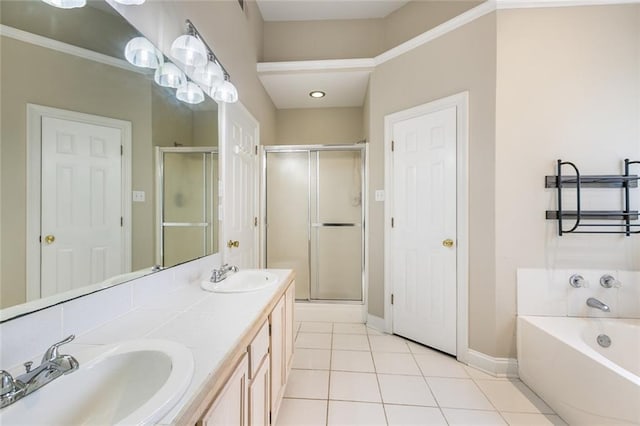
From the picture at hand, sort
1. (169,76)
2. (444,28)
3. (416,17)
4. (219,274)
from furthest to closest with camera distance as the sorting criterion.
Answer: (416,17) < (444,28) < (219,274) < (169,76)

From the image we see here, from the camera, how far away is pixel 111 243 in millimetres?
940

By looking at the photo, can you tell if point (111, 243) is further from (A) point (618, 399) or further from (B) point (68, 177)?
(A) point (618, 399)

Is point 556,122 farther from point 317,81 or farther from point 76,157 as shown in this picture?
point 76,157

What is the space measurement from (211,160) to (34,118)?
38.2 inches

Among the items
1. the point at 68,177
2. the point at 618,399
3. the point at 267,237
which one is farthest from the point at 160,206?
the point at 618,399

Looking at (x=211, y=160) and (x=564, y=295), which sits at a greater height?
(x=211, y=160)

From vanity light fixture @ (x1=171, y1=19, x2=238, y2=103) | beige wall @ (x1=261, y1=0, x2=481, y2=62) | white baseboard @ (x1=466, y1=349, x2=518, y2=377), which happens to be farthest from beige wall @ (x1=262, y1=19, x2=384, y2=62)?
white baseboard @ (x1=466, y1=349, x2=518, y2=377)

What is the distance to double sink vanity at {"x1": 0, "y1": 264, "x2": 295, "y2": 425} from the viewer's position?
0.54 m

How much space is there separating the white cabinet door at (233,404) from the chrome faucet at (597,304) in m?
2.26

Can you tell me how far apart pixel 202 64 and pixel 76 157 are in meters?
0.84

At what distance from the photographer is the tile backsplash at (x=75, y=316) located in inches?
25.4

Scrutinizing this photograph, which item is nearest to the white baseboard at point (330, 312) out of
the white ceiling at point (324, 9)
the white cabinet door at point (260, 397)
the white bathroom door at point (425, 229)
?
the white bathroom door at point (425, 229)

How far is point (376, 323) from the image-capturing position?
259 centimetres

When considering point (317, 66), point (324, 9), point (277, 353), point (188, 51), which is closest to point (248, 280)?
point (277, 353)
